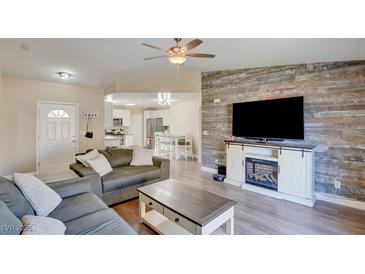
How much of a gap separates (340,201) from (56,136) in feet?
21.2

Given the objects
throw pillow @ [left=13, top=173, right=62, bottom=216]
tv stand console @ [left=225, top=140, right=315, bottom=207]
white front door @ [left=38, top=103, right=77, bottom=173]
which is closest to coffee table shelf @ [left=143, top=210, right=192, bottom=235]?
throw pillow @ [left=13, top=173, right=62, bottom=216]

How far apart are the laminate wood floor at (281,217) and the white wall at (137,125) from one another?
7782mm

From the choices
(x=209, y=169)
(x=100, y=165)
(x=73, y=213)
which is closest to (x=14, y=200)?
(x=73, y=213)

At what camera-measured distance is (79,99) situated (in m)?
5.46

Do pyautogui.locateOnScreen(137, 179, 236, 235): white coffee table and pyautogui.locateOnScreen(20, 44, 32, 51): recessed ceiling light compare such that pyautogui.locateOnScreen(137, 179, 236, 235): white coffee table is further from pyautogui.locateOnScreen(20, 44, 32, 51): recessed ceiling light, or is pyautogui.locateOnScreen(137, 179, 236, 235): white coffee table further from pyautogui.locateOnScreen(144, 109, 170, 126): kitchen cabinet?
pyautogui.locateOnScreen(144, 109, 170, 126): kitchen cabinet

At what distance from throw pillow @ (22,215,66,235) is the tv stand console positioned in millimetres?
3223

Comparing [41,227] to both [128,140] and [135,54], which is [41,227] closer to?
[135,54]

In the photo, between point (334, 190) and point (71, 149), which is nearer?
point (334, 190)

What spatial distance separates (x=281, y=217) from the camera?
2562 mm

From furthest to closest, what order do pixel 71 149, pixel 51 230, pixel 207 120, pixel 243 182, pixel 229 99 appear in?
pixel 71 149 < pixel 207 120 < pixel 229 99 < pixel 243 182 < pixel 51 230

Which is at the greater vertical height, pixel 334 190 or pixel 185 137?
pixel 185 137
